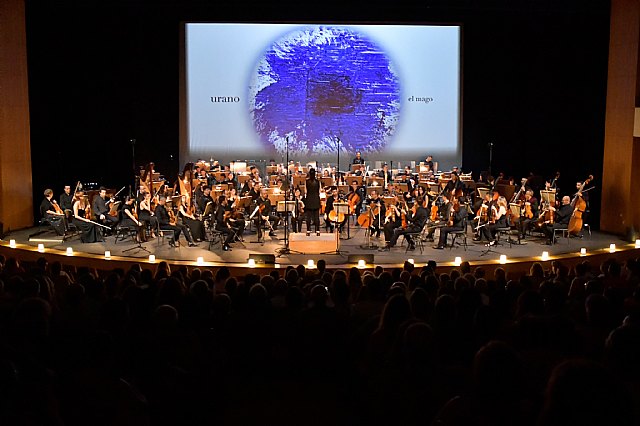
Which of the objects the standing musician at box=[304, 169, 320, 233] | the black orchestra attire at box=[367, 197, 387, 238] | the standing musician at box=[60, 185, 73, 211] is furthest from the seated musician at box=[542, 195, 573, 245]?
the standing musician at box=[60, 185, 73, 211]

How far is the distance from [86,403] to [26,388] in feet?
1.02

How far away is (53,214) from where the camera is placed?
14312mm

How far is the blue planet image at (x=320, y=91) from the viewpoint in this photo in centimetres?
1944

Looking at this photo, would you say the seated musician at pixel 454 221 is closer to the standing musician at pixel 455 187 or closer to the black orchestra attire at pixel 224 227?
the standing musician at pixel 455 187

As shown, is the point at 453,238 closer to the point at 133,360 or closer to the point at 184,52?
the point at 184,52

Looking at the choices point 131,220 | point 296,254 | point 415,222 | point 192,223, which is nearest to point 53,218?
point 131,220

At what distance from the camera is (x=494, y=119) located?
1945cm

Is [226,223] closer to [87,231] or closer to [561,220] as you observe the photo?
[87,231]

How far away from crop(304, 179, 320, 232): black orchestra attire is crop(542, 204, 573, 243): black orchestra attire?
4306 millimetres

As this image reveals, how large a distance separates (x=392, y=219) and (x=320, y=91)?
6.95 meters

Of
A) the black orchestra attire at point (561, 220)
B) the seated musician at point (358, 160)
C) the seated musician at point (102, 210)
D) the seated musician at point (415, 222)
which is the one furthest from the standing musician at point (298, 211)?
the black orchestra attire at point (561, 220)

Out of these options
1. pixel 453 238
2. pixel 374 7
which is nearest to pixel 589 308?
pixel 453 238

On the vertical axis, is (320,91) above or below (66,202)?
above

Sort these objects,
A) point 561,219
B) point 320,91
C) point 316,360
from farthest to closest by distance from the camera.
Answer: point 320,91
point 561,219
point 316,360
